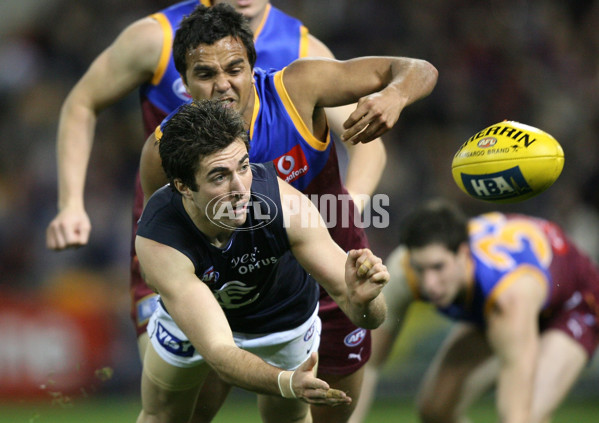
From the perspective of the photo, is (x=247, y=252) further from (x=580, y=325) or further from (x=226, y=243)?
(x=580, y=325)

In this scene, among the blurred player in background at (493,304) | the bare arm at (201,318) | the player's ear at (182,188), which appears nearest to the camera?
the bare arm at (201,318)

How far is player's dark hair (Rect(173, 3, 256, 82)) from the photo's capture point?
162 inches

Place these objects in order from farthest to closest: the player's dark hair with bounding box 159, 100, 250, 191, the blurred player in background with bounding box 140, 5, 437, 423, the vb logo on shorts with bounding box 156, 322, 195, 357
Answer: the vb logo on shorts with bounding box 156, 322, 195, 357, the blurred player in background with bounding box 140, 5, 437, 423, the player's dark hair with bounding box 159, 100, 250, 191

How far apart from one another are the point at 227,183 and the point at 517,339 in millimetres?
3312

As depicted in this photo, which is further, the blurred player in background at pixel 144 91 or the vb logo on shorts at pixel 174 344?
the blurred player in background at pixel 144 91

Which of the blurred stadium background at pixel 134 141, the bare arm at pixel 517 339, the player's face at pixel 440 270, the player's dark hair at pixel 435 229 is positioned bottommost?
the blurred stadium background at pixel 134 141

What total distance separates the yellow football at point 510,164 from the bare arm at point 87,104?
1.86 meters

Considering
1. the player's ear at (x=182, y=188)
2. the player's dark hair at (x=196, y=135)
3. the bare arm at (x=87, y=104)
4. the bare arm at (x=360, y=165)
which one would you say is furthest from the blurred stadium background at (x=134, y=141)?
the player's dark hair at (x=196, y=135)

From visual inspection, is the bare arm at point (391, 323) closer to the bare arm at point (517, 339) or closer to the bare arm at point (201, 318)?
the bare arm at point (517, 339)

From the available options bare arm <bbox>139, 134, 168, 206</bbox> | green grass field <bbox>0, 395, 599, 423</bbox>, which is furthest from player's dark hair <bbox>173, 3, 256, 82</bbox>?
green grass field <bbox>0, 395, 599, 423</bbox>

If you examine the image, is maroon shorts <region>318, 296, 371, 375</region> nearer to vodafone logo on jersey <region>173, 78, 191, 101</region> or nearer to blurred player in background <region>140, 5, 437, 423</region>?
blurred player in background <region>140, 5, 437, 423</region>

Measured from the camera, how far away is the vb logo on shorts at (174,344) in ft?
14.1

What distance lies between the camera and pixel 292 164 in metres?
4.29

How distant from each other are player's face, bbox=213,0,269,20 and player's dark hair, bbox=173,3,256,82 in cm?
64
